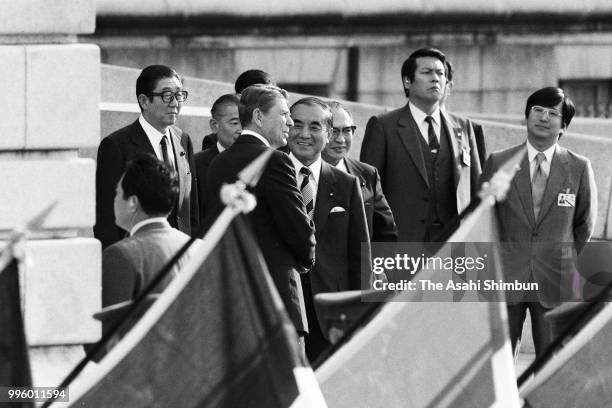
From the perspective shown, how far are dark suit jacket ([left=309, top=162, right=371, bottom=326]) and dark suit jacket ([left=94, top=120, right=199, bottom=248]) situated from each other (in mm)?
703

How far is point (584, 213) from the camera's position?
32.2ft

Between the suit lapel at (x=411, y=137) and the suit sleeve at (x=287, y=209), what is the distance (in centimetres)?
216

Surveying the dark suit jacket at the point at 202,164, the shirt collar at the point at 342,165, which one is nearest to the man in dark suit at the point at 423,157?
the shirt collar at the point at 342,165

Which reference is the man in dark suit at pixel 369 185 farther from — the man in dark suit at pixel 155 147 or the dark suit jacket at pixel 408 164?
the man in dark suit at pixel 155 147

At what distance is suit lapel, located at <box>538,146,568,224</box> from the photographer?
384 inches

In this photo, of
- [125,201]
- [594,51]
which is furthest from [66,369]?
[594,51]

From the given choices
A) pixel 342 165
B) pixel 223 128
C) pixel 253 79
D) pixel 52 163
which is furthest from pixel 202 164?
pixel 52 163

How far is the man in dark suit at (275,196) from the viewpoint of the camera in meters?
8.23

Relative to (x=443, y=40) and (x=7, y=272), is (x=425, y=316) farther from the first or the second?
(x=443, y=40)

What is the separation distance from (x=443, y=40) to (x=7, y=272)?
12.4 m

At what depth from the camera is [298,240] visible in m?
8.23

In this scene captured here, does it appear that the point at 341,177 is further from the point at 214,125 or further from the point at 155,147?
the point at 214,125

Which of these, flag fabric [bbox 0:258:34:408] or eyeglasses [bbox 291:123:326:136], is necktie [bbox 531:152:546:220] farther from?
flag fabric [bbox 0:258:34:408]

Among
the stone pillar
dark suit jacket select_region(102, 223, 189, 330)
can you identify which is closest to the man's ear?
the stone pillar
